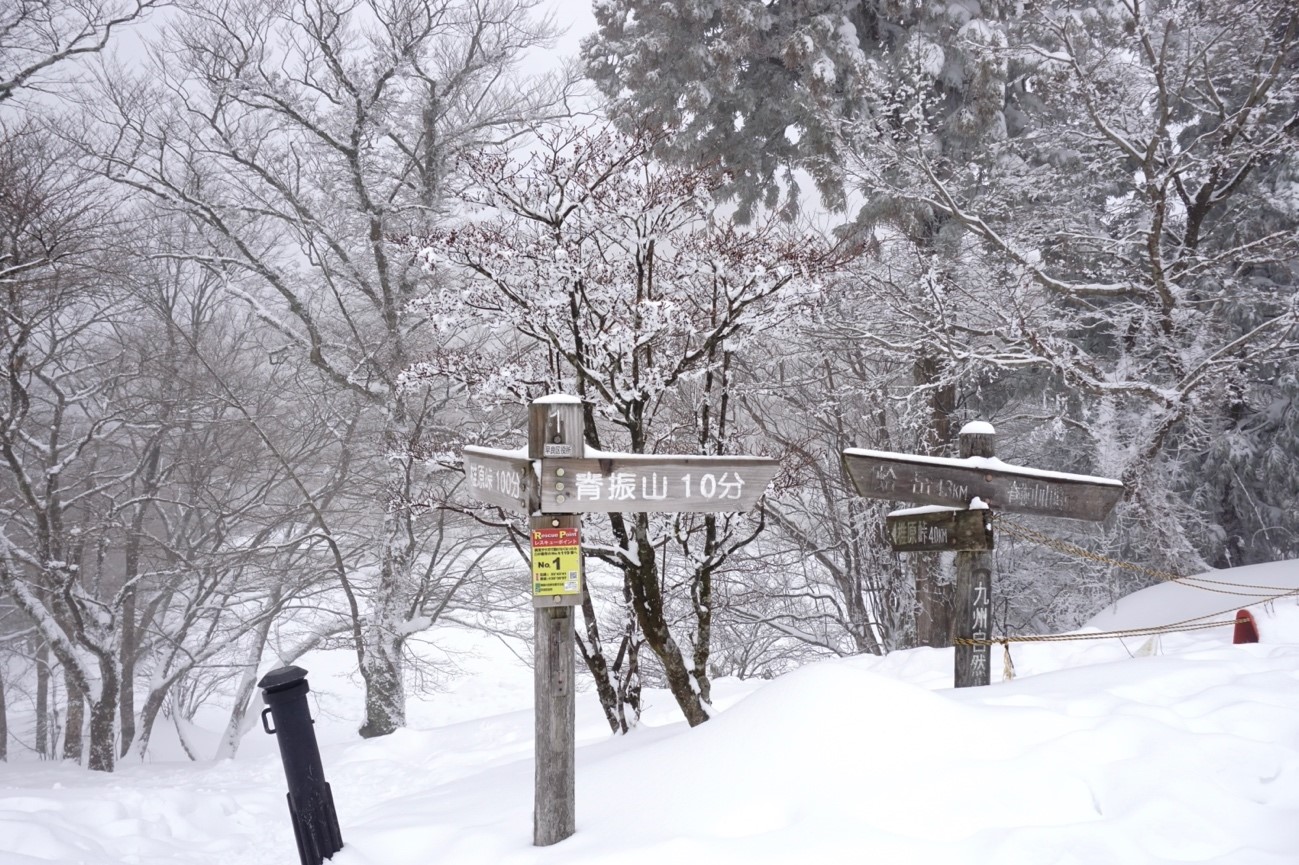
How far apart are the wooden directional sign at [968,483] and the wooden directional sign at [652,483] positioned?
148cm

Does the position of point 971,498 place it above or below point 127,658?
above

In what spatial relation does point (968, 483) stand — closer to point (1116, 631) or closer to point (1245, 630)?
point (1245, 630)

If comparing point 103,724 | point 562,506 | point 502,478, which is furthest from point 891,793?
point 103,724

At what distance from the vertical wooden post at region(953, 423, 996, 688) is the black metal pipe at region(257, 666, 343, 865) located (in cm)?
394

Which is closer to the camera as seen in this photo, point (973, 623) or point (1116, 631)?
point (973, 623)

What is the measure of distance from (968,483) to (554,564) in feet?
9.69

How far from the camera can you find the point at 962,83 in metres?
10.9

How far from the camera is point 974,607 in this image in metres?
5.52

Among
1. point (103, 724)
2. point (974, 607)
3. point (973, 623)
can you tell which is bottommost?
point (103, 724)

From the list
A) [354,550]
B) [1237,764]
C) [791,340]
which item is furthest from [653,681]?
[1237,764]

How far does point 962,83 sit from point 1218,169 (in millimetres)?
3309

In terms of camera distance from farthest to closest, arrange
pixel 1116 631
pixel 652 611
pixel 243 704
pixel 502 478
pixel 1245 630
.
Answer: pixel 243 704 < pixel 1116 631 < pixel 652 611 < pixel 1245 630 < pixel 502 478

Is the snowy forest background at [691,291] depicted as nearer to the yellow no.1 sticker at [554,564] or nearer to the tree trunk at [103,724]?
the tree trunk at [103,724]

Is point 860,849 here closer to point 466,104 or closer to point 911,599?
point 911,599
